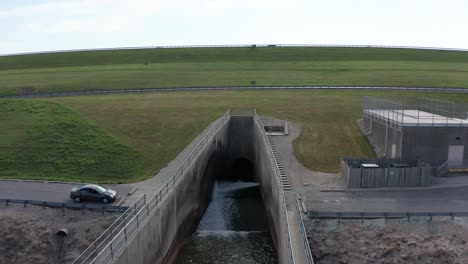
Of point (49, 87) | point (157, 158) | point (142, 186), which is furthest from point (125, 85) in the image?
point (142, 186)

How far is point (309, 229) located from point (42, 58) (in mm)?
110059

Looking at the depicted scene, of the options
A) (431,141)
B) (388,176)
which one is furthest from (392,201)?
(431,141)

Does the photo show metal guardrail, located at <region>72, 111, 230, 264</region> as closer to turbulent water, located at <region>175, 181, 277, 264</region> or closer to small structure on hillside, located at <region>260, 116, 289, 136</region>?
turbulent water, located at <region>175, 181, 277, 264</region>

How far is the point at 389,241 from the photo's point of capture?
2116cm

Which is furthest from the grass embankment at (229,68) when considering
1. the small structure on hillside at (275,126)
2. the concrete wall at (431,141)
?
the concrete wall at (431,141)

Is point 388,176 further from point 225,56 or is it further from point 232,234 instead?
point 225,56

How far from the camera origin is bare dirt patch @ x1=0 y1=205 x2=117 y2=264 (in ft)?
76.2

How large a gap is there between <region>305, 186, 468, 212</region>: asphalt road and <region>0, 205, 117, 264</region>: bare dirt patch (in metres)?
12.9

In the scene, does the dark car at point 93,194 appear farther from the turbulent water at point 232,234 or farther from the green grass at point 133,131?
the turbulent water at point 232,234

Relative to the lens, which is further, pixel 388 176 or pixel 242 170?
pixel 242 170

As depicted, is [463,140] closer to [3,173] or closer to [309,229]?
[309,229]

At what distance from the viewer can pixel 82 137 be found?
40.1 metres

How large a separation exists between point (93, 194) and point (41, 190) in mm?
5508

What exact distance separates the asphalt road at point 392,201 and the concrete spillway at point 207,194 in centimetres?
279
